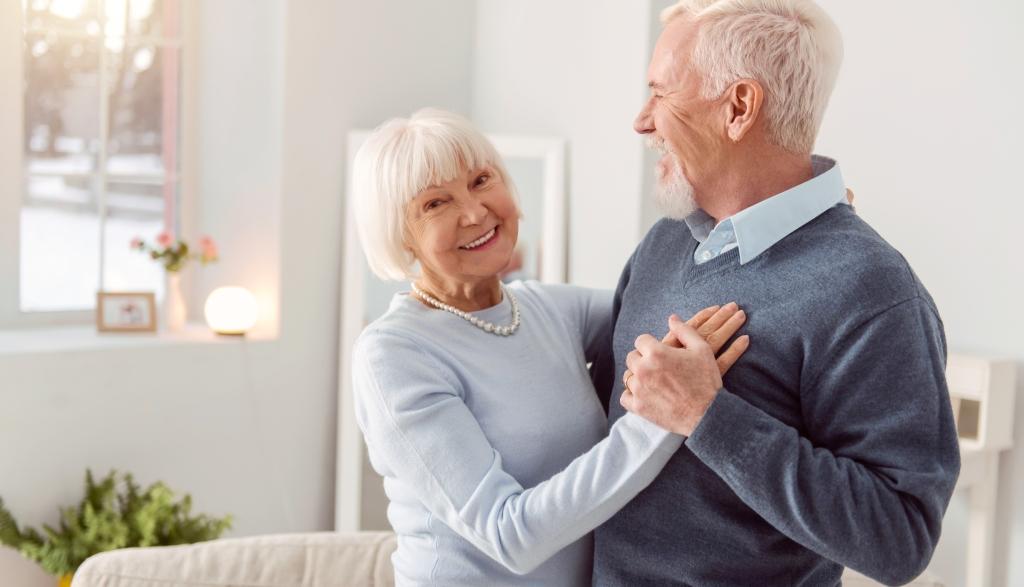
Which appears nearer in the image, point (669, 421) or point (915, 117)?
point (669, 421)

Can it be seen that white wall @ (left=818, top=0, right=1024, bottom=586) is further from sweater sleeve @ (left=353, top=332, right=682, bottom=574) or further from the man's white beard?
sweater sleeve @ (left=353, top=332, right=682, bottom=574)

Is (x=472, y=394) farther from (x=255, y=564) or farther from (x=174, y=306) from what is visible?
(x=174, y=306)

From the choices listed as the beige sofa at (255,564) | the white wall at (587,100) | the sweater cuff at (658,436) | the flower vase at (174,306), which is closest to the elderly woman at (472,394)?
A: the sweater cuff at (658,436)

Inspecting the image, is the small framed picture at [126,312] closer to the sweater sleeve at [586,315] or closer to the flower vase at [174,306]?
the flower vase at [174,306]

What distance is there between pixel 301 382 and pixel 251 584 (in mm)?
1900

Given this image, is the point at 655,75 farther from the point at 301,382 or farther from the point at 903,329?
the point at 301,382

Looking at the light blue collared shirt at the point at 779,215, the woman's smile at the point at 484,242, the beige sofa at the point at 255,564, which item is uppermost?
the light blue collared shirt at the point at 779,215

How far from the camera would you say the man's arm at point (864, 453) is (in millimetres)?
1461

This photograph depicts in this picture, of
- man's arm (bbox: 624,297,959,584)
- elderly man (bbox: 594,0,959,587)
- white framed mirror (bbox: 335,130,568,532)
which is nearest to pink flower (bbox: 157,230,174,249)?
white framed mirror (bbox: 335,130,568,532)

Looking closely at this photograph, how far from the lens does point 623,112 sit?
3.63 m

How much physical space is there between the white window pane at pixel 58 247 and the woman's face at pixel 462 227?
8.16ft

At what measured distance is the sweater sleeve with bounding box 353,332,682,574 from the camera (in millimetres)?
1613

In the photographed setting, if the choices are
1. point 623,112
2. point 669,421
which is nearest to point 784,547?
point 669,421

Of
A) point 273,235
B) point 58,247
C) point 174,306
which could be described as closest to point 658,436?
point 273,235
